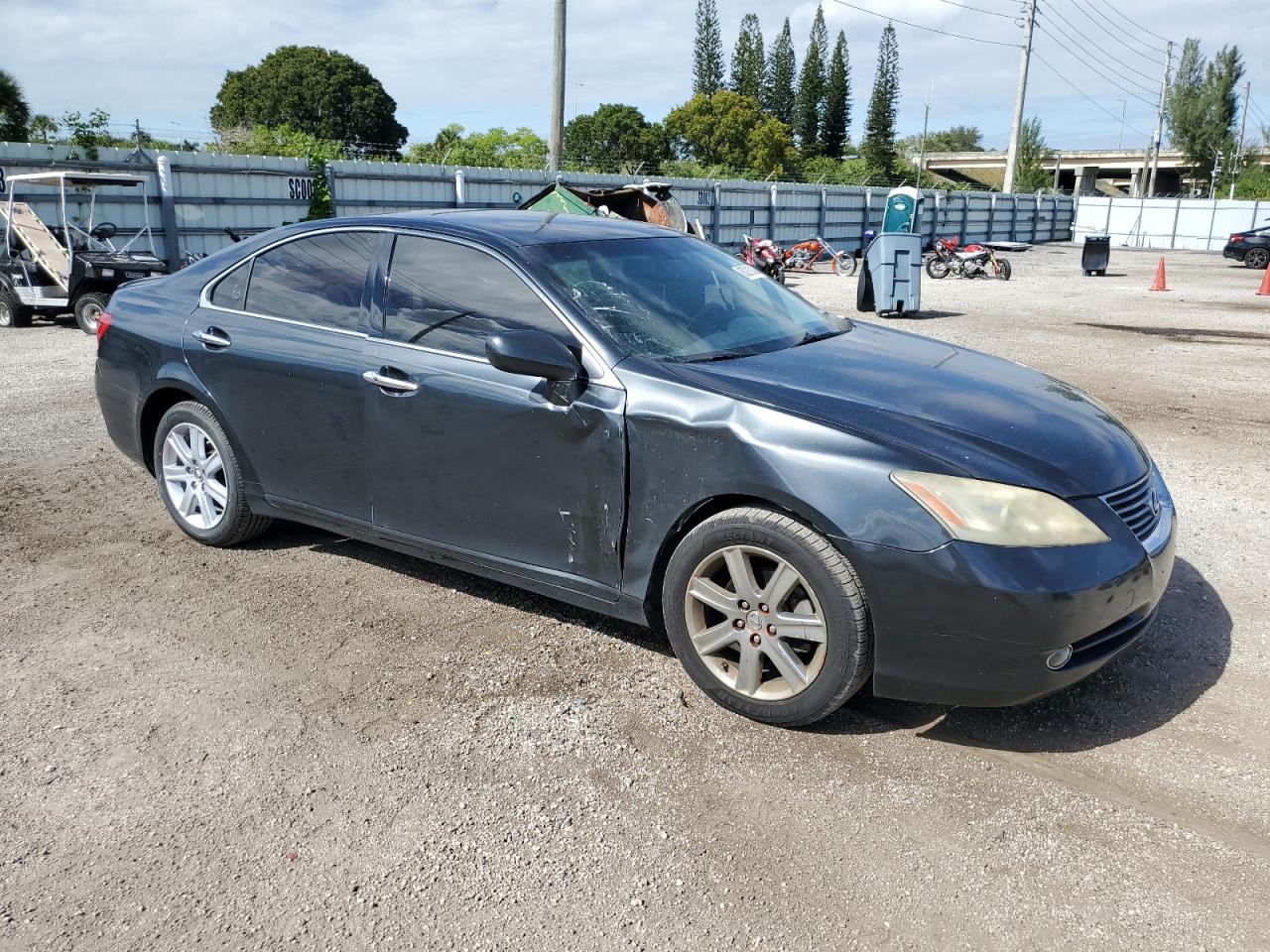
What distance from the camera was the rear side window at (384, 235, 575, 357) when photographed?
3.85m

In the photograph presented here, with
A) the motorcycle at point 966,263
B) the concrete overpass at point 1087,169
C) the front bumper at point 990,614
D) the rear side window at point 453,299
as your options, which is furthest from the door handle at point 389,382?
the concrete overpass at point 1087,169

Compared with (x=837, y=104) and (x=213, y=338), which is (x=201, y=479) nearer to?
(x=213, y=338)

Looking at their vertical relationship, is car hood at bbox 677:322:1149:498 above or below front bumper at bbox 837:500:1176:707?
above

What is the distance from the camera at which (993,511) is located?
9.96 ft

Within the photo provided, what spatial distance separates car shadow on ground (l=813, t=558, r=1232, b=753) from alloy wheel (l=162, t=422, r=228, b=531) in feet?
10.1

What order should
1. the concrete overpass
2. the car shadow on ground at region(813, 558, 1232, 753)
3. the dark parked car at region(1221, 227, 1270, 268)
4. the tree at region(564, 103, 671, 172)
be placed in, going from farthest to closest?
the concrete overpass → the tree at region(564, 103, 671, 172) → the dark parked car at region(1221, 227, 1270, 268) → the car shadow on ground at region(813, 558, 1232, 753)

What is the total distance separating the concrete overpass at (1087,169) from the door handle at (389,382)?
109 meters

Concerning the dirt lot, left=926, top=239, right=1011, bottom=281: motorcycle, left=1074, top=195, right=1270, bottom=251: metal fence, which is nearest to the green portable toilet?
left=926, top=239, right=1011, bottom=281: motorcycle

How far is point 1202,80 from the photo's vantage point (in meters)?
92.1

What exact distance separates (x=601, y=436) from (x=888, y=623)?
1129 millimetres

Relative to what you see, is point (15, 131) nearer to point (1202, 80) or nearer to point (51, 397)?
point (51, 397)

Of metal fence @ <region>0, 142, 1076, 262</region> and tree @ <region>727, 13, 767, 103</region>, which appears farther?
tree @ <region>727, 13, 767, 103</region>

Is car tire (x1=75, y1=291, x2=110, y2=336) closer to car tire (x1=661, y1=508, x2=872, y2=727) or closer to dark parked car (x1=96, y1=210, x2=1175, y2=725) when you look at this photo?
dark parked car (x1=96, y1=210, x2=1175, y2=725)

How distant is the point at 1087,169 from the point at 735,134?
4637cm
